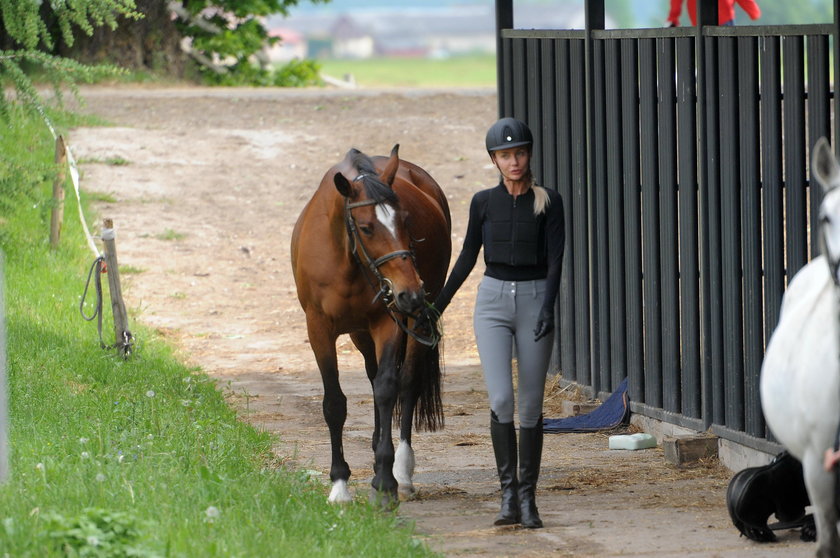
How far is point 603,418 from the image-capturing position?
30.2 ft

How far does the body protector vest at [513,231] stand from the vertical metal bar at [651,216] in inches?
93.3

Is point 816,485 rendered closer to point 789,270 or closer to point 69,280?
point 789,270

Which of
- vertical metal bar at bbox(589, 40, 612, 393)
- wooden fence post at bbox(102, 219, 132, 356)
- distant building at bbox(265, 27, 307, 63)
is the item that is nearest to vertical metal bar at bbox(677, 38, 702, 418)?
vertical metal bar at bbox(589, 40, 612, 393)

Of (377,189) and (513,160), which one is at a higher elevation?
(513,160)

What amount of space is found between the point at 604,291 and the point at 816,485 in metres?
4.75

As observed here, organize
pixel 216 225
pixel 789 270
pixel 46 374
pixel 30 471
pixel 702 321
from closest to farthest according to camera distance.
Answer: pixel 30 471 → pixel 789 270 → pixel 702 321 → pixel 46 374 → pixel 216 225

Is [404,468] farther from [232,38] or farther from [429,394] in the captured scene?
[232,38]

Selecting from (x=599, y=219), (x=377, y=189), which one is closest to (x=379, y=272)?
(x=377, y=189)

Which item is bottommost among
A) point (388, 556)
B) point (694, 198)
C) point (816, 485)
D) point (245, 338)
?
point (245, 338)

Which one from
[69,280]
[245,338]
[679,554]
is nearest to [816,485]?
[679,554]

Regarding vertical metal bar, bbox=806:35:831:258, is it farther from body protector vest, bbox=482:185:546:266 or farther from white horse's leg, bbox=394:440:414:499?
white horse's leg, bbox=394:440:414:499

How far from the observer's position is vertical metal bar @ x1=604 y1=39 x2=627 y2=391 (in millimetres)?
9242

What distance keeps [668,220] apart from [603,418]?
1.51m

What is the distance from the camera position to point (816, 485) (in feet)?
16.0
